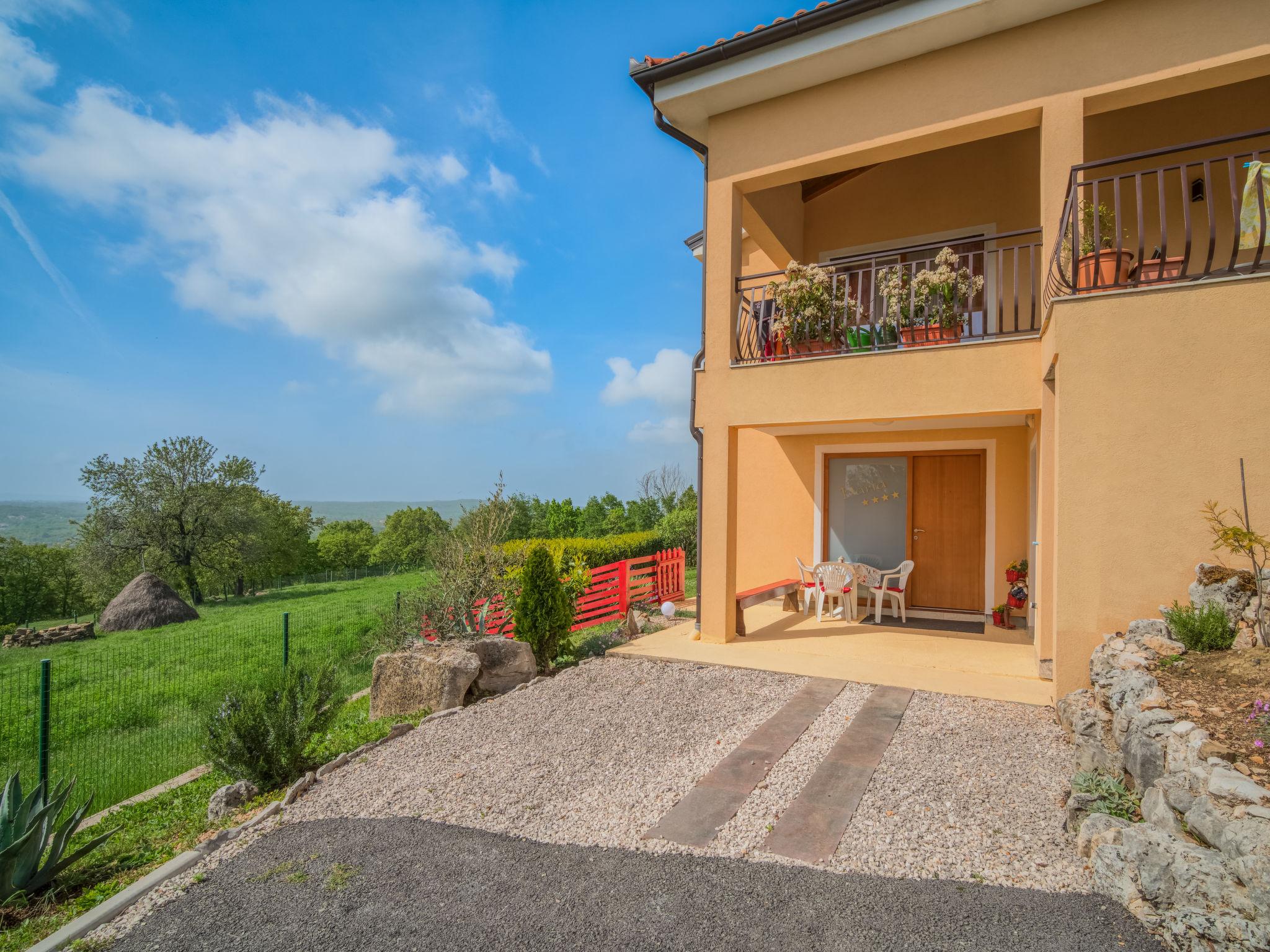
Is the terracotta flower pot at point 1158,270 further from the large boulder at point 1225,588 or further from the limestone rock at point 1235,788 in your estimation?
the limestone rock at point 1235,788

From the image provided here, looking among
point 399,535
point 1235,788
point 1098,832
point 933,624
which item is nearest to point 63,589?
point 399,535

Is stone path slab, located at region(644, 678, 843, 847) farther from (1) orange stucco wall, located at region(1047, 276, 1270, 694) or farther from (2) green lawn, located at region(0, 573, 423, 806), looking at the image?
(2) green lawn, located at region(0, 573, 423, 806)

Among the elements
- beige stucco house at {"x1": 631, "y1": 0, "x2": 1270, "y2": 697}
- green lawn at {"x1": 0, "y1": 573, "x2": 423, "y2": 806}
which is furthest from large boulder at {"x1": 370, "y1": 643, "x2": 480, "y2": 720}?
beige stucco house at {"x1": 631, "y1": 0, "x2": 1270, "y2": 697}

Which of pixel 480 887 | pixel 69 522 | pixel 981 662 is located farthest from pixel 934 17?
pixel 69 522

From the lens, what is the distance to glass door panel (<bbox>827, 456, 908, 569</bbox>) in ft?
33.5

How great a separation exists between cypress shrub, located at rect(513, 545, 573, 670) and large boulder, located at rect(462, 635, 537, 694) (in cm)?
36

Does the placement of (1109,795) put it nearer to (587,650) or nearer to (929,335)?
(929,335)

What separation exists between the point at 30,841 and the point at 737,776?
423cm

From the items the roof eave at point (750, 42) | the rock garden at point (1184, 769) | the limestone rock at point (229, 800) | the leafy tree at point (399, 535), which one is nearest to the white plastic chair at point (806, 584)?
the rock garden at point (1184, 769)

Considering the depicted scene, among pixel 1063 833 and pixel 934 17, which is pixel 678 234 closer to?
pixel 934 17

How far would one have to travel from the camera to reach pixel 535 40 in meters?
11.1

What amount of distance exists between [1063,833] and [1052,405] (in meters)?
4.13

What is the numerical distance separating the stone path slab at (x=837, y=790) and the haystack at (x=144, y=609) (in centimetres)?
2119

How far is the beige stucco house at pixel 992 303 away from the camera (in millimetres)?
4852
